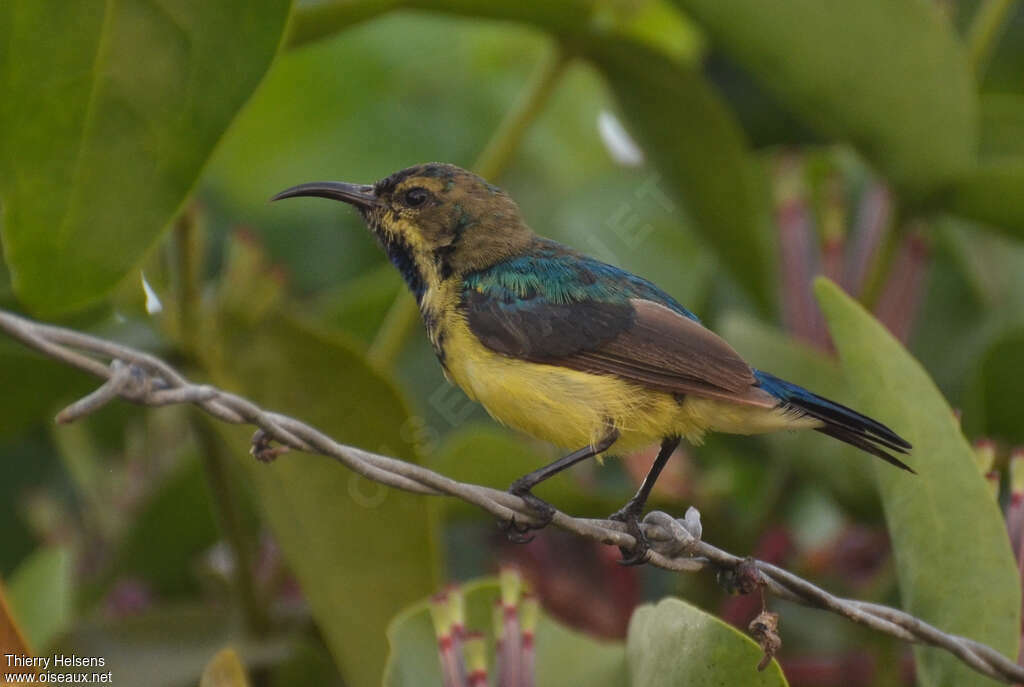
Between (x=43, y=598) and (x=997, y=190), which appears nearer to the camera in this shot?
(x=43, y=598)

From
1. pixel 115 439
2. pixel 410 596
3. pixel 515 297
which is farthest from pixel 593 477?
pixel 515 297

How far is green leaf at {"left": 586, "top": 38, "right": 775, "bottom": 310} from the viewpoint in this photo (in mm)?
3395

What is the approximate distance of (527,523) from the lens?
7.33ft

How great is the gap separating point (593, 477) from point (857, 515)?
123 cm

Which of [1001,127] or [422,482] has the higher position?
[1001,127]

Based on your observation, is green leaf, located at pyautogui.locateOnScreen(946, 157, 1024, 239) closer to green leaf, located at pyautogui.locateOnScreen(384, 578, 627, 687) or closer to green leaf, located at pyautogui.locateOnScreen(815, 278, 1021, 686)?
green leaf, located at pyautogui.locateOnScreen(815, 278, 1021, 686)

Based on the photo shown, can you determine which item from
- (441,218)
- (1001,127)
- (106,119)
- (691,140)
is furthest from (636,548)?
(1001,127)

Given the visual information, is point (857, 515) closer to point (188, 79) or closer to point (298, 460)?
point (298, 460)

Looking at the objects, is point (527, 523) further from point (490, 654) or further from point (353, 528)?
point (353, 528)

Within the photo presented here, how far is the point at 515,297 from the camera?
2.50 metres

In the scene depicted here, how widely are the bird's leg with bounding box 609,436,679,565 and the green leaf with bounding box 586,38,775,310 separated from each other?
1081 mm

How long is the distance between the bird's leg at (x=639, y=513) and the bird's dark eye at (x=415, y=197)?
604 millimetres

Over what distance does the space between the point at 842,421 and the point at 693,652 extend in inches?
19.3

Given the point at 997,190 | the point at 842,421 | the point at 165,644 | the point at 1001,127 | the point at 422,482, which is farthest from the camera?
the point at 1001,127
